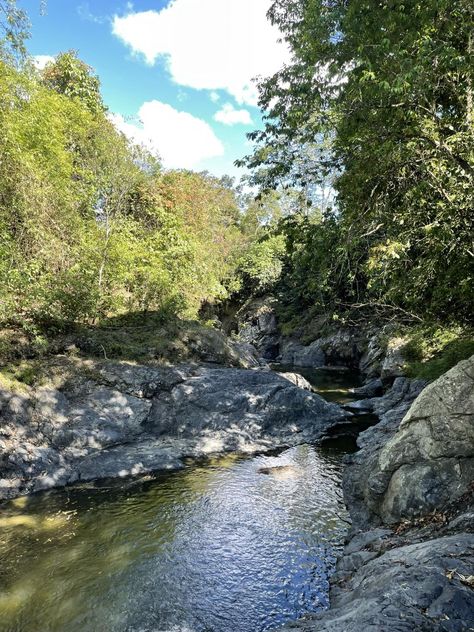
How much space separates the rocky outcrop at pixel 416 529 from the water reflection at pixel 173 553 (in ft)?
2.92

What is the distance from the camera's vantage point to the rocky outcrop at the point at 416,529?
412 cm

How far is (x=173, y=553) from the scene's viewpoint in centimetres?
837

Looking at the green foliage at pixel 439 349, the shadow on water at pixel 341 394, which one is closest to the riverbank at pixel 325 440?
the shadow on water at pixel 341 394

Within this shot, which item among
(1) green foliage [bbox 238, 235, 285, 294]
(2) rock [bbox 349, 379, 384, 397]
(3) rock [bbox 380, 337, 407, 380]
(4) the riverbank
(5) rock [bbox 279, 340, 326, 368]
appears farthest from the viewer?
(1) green foliage [bbox 238, 235, 285, 294]

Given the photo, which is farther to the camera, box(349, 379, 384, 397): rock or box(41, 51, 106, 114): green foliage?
box(41, 51, 106, 114): green foliage

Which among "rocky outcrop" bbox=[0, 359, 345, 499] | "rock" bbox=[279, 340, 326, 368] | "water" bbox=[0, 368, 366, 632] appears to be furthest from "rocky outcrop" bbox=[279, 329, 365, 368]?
"water" bbox=[0, 368, 366, 632]

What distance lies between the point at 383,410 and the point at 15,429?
14.6 meters

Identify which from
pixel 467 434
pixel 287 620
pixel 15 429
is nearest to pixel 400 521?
pixel 467 434

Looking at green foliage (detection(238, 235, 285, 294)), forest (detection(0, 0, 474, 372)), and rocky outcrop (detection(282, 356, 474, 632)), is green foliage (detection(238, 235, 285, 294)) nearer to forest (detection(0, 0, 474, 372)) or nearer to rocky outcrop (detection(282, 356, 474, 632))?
forest (detection(0, 0, 474, 372))

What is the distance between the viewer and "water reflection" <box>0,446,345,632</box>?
6.68 m

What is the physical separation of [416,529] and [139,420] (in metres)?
9.63

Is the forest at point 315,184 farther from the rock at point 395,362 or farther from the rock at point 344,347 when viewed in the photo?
the rock at point 344,347

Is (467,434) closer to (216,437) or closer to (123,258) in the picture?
(216,437)

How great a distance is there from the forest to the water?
5.27 m
